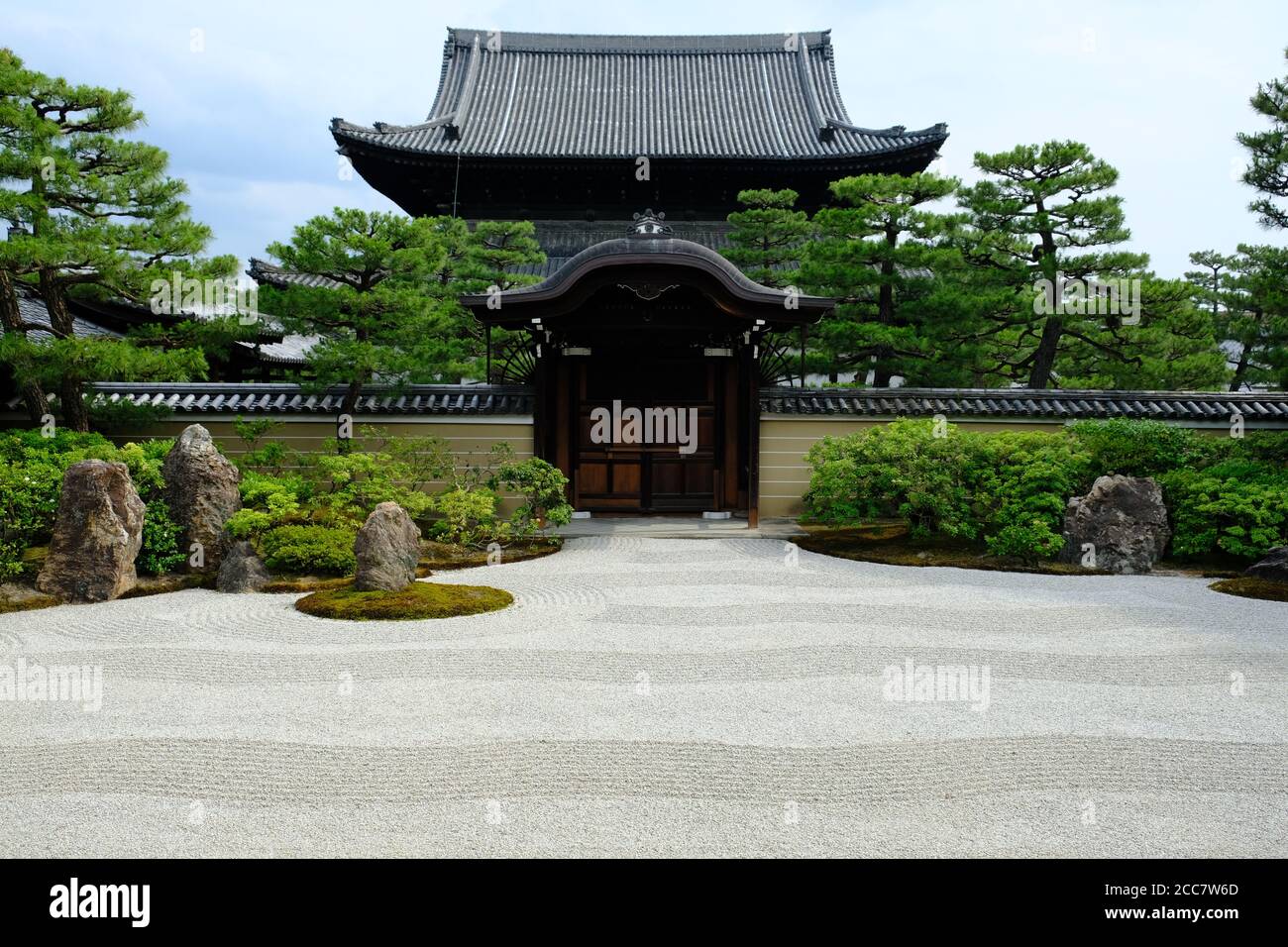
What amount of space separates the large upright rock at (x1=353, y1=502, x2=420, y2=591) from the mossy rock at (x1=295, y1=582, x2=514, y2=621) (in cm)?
12

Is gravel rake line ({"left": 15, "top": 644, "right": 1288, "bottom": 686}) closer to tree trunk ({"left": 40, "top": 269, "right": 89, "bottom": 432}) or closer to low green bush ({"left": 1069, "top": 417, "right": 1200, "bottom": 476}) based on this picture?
low green bush ({"left": 1069, "top": 417, "right": 1200, "bottom": 476})

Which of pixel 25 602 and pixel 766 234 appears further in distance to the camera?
pixel 766 234

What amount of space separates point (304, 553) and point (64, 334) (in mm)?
5652

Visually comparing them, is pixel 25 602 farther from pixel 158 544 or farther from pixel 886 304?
pixel 886 304

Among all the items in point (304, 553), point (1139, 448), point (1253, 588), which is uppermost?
point (1139, 448)

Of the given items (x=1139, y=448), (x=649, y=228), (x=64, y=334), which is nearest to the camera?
(x=1139, y=448)

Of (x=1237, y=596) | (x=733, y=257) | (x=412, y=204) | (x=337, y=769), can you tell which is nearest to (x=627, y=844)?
(x=337, y=769)

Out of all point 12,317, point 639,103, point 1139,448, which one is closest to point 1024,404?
point 1139,448

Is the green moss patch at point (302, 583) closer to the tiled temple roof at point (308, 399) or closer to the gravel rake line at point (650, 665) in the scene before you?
the gravel rake line at point (650, 665)

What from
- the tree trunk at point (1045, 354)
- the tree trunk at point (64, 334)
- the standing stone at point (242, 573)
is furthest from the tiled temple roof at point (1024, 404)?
the tree trunk at point (64, 334)

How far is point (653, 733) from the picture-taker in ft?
15.0

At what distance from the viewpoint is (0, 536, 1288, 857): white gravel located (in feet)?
11.4

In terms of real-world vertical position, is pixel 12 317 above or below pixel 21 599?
above

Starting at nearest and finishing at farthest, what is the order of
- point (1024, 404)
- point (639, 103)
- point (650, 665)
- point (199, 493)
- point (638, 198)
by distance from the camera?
point (650, 665)
point (199, 493)
point (1024, 404)
point (638, 198)
point (639, 103)
